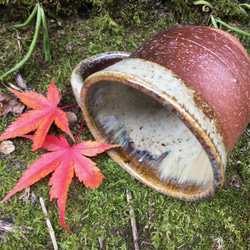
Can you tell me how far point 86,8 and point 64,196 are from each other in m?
Result: 1.16

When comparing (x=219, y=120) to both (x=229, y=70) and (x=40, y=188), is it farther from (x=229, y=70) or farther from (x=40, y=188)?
(x=40, y=188)

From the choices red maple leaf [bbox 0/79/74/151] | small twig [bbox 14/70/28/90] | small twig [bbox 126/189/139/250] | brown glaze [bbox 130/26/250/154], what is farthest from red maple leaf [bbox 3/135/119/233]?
brown glaze [bbox 130/26/250/154]

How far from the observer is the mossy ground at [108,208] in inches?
38.9

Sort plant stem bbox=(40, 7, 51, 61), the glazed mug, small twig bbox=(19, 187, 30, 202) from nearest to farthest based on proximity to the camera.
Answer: the glazed mug
small twig bbox=(19, 187, 30, 202)
plant stem bbox=(40, 7, 51, 61)

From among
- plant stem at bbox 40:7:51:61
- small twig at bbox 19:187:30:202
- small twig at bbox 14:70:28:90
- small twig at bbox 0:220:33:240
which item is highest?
plant stem at bbox 40:7:51:61

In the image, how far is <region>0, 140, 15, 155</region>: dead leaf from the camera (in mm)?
1079

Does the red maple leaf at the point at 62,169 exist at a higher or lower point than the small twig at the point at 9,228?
higher

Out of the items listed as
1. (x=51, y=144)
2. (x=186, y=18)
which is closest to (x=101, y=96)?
(x=51, y=144)

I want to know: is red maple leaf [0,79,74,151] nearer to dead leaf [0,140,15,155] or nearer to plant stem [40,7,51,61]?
dead leaf [0,140,15,155]

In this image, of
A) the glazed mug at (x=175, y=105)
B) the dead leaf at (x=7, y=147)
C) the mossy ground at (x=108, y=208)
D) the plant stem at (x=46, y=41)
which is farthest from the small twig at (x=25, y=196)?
the plant stem at (x=46, y=41)

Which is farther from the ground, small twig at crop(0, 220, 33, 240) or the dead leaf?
the dead leaf

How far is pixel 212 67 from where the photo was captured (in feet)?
2.43

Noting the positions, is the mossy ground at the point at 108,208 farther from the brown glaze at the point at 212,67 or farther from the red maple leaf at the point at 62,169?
the brown glaze at the point at 212,67

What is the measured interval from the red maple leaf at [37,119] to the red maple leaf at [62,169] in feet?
0.23
